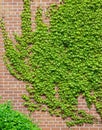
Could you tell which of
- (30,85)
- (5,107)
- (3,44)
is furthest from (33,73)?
(5,107)

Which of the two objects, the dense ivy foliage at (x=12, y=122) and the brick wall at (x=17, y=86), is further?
the brick wall at (x=17, y=86)

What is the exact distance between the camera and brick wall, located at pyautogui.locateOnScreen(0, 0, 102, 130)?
8.65m

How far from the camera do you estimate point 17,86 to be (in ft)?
28.5

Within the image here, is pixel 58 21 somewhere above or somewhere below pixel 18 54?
above

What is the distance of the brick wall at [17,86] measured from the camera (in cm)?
865

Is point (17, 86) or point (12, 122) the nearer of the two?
point (12, 122)

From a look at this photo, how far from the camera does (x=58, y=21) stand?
861 cm

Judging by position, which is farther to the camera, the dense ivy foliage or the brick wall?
the brick wall

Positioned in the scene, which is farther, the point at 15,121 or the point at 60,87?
the point at 60,87

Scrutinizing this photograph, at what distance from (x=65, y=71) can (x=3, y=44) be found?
1.25m

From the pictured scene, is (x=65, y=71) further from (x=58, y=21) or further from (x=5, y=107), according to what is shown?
(x=5, y=107)

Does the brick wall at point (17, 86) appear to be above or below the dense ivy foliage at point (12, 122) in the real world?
above

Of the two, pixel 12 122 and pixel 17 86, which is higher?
pixel 17 86

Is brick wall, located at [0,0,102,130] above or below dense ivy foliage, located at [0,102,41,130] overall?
above
